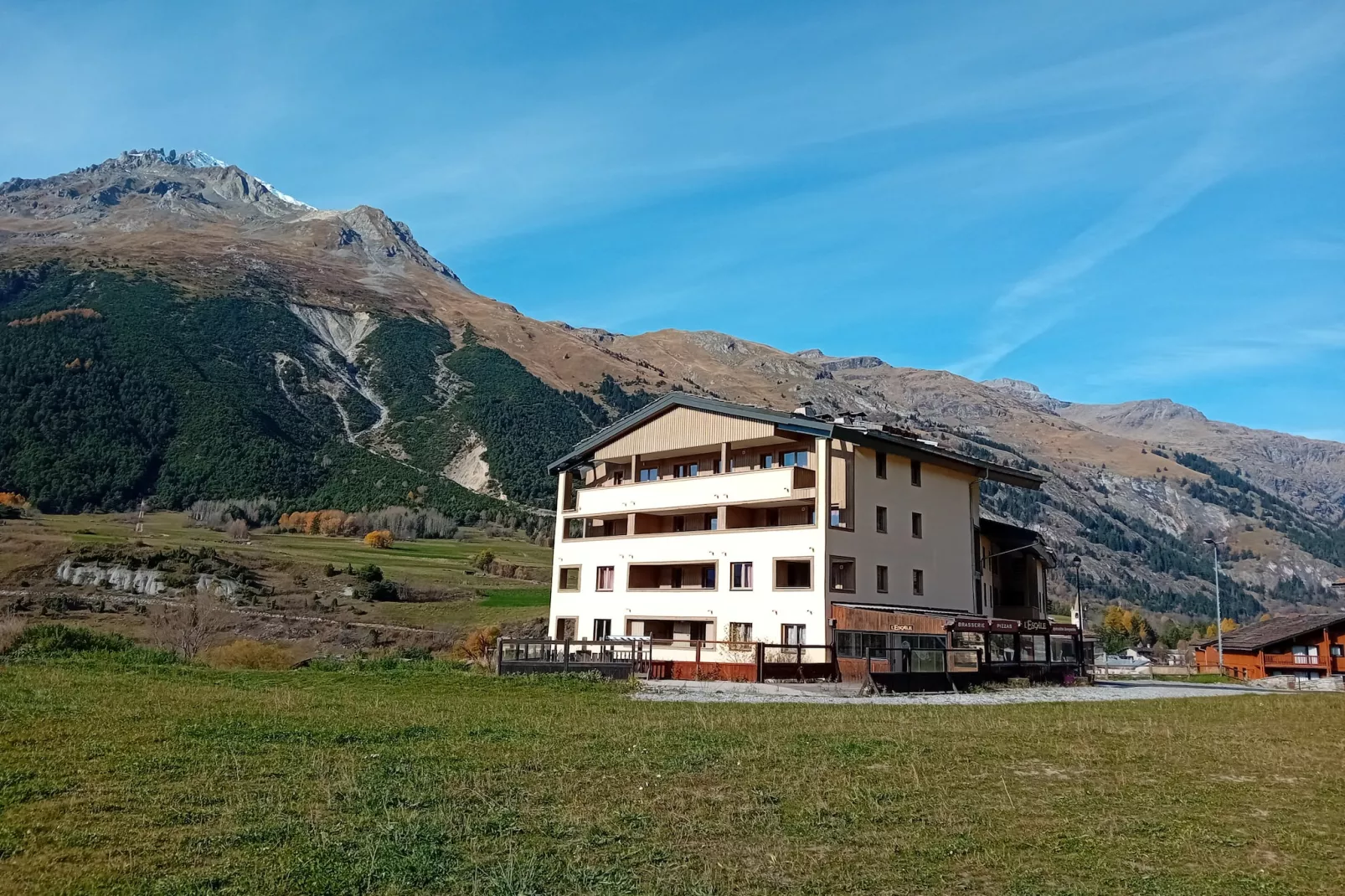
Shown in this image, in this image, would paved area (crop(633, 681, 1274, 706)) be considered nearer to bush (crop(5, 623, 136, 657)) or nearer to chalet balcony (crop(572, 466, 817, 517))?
chalet balcony (crop(572, 466, 817, 517))

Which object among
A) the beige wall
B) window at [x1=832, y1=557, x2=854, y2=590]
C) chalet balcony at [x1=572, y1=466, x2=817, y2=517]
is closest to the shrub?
chalet balcony at [x1=572, y1=466, x2=817, y2=517]

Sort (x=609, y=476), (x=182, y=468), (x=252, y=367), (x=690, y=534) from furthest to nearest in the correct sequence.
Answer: (x=252, y=367), (x=182, y=468), (x=609, y=476), (x=690, y=534)

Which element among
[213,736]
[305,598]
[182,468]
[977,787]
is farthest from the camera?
[182,468]

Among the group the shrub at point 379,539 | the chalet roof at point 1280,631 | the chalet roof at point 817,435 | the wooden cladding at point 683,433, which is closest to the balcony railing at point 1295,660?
the chalet roof at point 1280,631

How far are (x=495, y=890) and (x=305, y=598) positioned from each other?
8187 centimetres

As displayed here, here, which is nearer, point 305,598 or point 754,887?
point 754,887

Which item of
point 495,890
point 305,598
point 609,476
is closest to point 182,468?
point 305,598

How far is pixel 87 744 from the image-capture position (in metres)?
13.1

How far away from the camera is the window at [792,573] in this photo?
144ft

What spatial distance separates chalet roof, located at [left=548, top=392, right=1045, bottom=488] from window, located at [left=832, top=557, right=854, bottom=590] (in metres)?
5.23

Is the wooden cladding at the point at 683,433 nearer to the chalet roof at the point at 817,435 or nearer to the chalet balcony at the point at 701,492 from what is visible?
the chalet roof at the point at 817,435

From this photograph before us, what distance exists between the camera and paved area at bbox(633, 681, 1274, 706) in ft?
86.4

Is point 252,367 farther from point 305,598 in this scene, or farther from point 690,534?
point 690,534

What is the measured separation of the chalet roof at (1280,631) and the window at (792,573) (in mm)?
52241
